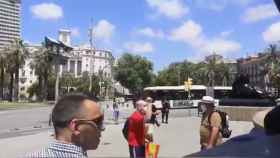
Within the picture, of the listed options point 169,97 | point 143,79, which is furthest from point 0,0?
point 169,97

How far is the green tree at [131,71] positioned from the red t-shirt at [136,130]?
468 feet

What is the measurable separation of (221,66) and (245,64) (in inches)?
993

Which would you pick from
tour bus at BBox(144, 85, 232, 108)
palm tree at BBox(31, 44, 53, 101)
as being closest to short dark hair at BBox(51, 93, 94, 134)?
tour bus at BBox(144, 85, 232, 108)

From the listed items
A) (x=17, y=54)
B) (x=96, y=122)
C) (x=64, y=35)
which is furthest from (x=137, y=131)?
(x=64, y=35)

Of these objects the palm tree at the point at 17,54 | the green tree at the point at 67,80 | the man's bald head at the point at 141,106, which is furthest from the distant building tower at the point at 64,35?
the man's bald head at the point at 141,106

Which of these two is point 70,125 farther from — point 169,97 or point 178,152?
point 169,97

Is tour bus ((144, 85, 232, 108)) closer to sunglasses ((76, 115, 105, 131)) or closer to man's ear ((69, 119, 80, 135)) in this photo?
sunglasses ((76, 115, 105, 131))

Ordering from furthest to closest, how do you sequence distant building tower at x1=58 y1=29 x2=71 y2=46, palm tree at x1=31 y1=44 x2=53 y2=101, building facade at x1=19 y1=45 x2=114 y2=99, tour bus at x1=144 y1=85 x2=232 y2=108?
building facade at x1=19 y1=45 x2=114 y2=99 → distant building tower at x1=58 y1=29 x2=71 y2=46 → palm tree at x1=31 y1=44 x2=53 y2=101 → tour bus at x1=144 y1=85 x2=232 y2=108

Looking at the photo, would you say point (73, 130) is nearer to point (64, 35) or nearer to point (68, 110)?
point (68, 110)

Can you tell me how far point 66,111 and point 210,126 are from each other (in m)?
6.48

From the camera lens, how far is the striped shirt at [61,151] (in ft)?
9.37

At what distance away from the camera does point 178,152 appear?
17156 mm

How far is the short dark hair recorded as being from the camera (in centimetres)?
292

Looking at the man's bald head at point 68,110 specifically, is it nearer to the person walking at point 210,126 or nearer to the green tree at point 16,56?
the person walking at point 210,126
